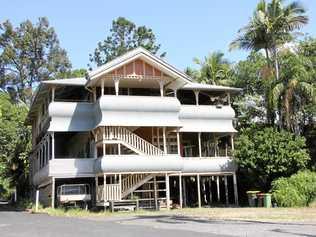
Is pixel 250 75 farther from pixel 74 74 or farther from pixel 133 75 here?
pixel 74 74

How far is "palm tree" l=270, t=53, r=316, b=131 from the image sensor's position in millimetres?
32625

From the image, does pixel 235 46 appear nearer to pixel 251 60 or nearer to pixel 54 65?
pixel 251 60

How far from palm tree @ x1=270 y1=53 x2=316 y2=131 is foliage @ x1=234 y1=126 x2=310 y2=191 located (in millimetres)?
1987

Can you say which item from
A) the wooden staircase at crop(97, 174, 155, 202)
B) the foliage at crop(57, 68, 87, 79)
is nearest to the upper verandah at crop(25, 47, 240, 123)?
the wooden staircase at crop(97, 174, 155, 202)

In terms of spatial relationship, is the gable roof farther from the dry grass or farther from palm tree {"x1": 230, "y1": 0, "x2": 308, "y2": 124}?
the dry grass

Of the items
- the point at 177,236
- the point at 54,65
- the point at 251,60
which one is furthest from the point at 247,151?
the point at 54,65

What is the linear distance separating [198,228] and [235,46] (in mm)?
22365

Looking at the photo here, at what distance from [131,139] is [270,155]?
8.35m

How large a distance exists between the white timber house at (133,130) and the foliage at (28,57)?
26309 millimetres

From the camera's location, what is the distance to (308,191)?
96.1 ft

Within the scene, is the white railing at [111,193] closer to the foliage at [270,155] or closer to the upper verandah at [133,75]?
the upper verandah at [133,75]

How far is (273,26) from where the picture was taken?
116ft

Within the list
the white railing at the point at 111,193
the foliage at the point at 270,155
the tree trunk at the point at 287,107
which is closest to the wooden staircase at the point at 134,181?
the white railing at the point at 111,193

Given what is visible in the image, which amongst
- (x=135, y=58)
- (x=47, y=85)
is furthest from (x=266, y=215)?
(x=47, y=85)
